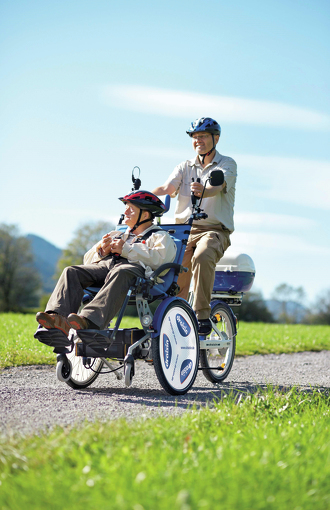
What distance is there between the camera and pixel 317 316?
6069 centimetres

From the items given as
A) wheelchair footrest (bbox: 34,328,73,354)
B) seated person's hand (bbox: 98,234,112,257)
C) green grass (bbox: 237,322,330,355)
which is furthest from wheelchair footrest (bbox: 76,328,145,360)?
green grass (bbox: 237,322,330,355)

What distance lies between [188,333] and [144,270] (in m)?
0.85

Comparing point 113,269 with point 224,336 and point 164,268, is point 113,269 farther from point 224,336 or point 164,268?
point 224,336

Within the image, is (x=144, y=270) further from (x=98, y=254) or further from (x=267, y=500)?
(x=267, y=500)

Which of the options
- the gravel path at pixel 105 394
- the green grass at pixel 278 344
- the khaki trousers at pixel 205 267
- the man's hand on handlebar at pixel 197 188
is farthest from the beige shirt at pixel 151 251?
the green grass at pixel 278 344

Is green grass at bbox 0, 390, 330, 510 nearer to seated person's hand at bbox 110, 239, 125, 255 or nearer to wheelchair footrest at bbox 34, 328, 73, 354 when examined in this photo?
wheelchair footrest at bbox 34, 328, 73, 354

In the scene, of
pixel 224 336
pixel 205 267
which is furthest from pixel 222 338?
pixel 205 267

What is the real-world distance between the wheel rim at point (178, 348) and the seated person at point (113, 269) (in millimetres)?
519

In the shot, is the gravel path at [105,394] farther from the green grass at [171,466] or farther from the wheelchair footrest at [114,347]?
the green grass at [171,466]

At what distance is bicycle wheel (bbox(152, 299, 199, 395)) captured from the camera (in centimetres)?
486

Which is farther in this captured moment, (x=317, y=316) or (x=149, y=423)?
(x=317, y=316)

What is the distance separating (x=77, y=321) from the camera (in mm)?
4473

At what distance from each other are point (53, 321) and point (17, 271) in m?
45.8

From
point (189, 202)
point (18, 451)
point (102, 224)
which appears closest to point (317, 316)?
point (102, 224)
